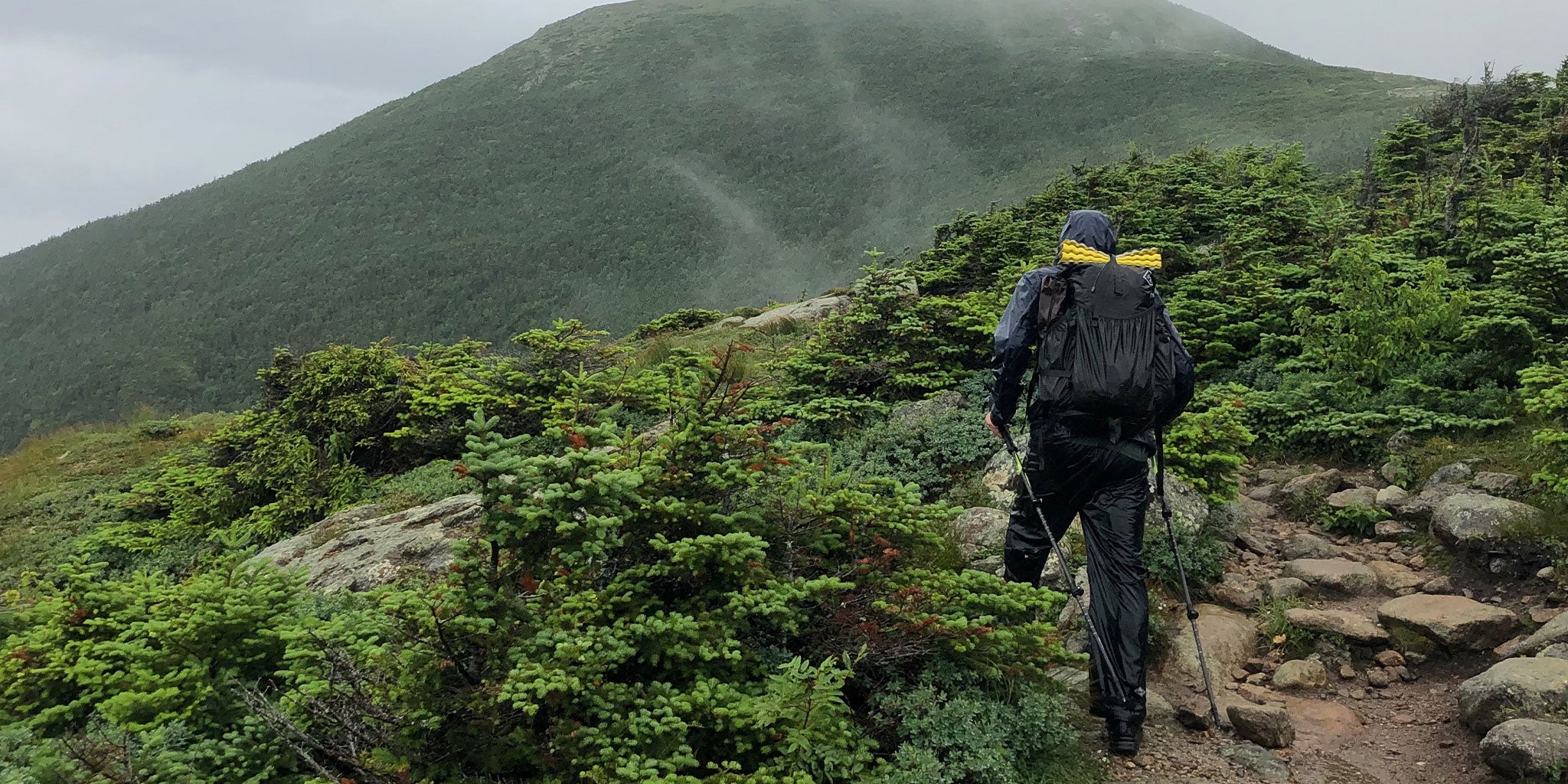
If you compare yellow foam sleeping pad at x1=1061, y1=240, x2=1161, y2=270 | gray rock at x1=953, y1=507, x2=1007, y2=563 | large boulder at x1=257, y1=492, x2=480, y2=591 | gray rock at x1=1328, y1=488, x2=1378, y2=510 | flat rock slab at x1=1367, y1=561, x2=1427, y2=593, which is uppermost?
yellow foam sleeping pad at x1=1061, y1=240, x2=1161, y2=270

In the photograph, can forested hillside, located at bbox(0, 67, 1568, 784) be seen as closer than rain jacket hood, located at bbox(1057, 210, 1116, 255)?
Yes

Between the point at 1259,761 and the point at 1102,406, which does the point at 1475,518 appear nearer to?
the point at 1259,761

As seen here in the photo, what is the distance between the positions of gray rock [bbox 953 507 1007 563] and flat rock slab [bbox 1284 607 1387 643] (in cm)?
162

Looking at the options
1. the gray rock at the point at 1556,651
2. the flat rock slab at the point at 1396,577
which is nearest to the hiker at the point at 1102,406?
the gray rock at the point at 1556,651

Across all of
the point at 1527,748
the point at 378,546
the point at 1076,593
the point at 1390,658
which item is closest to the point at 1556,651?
the point at 1390,658

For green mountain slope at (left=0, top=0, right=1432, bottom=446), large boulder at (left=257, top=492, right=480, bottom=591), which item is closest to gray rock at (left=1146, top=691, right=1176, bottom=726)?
large boulder at (left=257, top=492, right=480, bottom=591)

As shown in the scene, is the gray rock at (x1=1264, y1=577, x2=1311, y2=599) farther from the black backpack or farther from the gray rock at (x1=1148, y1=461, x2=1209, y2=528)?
Answer: the black backpack

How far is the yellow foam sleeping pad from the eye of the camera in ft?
11.3

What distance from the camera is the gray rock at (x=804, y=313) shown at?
15031 millimetres

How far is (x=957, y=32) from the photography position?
346 feet

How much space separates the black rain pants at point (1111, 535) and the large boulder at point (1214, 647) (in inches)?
28.1

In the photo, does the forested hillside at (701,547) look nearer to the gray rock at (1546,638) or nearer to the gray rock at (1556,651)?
the gray rock at (1546,638)

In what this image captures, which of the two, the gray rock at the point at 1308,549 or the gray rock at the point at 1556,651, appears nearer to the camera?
the gray rock at the point at 1556,651

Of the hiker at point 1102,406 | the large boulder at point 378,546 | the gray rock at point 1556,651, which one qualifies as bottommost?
the gray rock at point 1556,651
